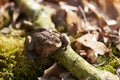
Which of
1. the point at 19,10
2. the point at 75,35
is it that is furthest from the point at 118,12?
the point at 19,10

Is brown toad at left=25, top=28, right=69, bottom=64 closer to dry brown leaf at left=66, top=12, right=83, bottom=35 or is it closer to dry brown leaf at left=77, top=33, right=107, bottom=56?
dry brown leaf at left=77, top=33, right=107, bottom=56

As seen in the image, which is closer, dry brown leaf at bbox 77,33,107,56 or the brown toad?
the brown toad

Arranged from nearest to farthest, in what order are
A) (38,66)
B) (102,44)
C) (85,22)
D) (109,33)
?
(38,66)
(102,44)
(109,33)
(85,22)

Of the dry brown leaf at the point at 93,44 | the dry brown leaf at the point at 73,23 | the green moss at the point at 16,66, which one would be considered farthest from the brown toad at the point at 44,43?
the dry brown leaf at the point at 73,23

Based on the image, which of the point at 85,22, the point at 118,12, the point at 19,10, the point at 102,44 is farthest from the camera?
the point at 19,10

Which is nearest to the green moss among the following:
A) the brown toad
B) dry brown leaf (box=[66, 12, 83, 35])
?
the brown toad

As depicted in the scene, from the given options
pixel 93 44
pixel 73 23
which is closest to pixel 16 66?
pixel 93 44

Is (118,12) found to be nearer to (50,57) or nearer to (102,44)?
(102,44)

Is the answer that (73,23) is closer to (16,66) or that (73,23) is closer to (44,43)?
(44,43)

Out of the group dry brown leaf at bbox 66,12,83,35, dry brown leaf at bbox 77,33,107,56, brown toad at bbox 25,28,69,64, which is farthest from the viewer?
dry brown leaf at bbox 66,12,83,35
